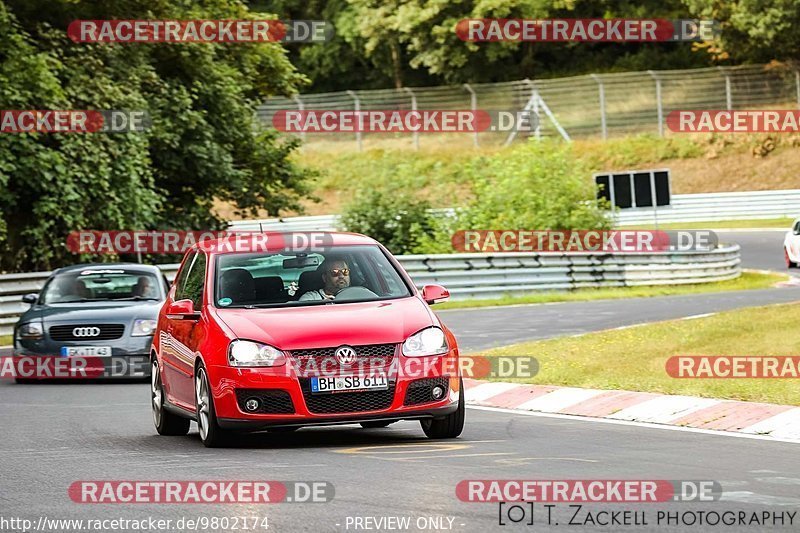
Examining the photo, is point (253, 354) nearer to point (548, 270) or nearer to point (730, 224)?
point (548, 270)

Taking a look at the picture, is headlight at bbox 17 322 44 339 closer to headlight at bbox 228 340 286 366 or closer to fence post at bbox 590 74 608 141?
headlight at bbox 228 340 286 366

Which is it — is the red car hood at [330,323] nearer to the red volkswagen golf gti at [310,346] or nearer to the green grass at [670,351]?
the red volkswagen golf gti at [310,346]

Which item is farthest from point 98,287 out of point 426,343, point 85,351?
point 426,343

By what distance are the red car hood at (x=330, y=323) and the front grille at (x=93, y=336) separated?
757 cm

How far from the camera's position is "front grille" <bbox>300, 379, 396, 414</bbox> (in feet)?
35.4

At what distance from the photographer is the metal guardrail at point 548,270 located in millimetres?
31578

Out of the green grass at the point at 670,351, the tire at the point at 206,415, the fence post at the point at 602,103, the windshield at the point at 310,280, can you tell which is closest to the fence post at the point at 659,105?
the fence post at the point at 602,103

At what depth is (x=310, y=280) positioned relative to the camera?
1184 centimetres

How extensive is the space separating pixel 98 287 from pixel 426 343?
32.9 ft

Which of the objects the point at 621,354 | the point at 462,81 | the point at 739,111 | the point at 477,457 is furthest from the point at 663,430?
the point at 462,81

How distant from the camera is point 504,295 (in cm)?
3216

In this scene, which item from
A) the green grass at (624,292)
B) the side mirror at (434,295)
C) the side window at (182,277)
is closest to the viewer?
the side mirror at (434,295)

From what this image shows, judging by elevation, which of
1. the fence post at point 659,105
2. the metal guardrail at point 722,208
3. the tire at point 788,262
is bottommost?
the tire at point 788,262

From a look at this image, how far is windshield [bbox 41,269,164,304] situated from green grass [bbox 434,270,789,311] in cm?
1058
